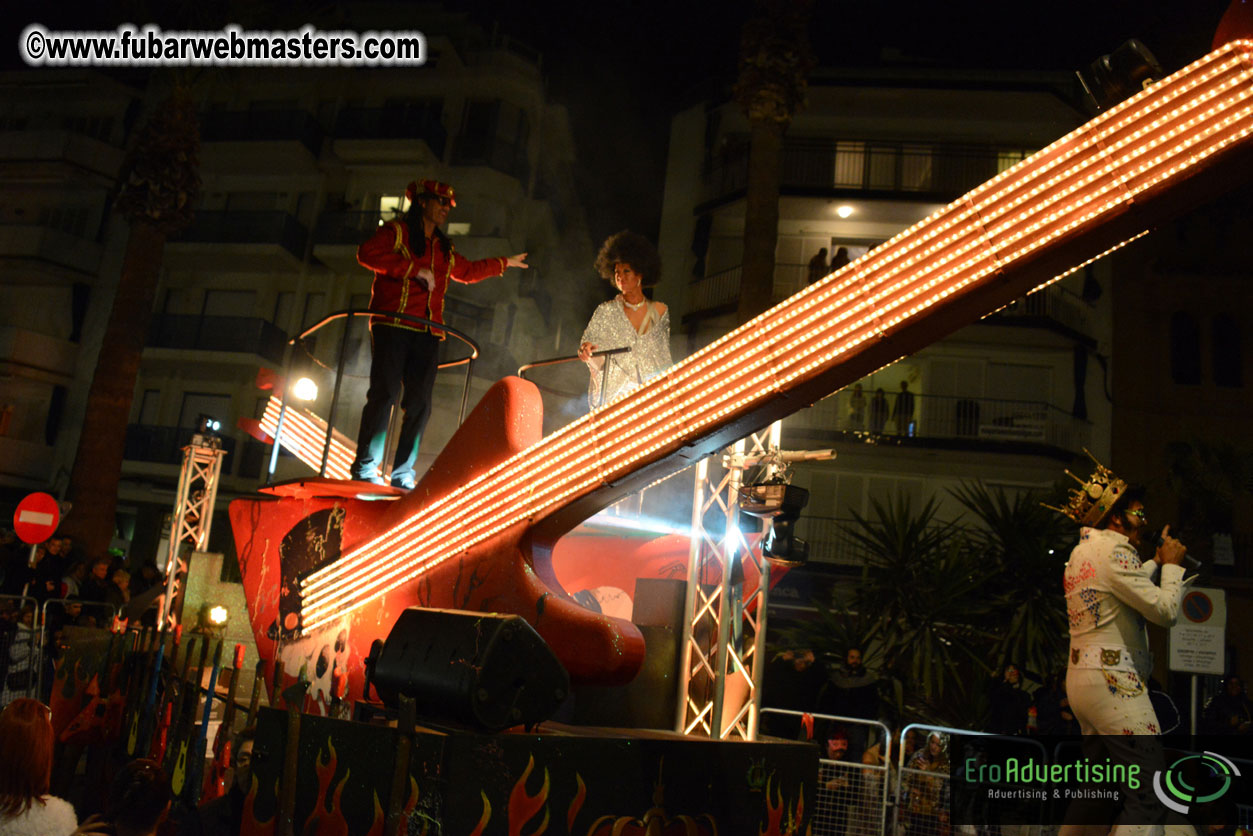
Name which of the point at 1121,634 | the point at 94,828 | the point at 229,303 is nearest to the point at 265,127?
the point at 229,303

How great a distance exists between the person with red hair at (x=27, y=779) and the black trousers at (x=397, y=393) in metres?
2.51

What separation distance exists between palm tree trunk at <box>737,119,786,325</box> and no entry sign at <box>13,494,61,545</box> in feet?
31.8

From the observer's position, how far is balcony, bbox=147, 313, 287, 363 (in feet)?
92.7

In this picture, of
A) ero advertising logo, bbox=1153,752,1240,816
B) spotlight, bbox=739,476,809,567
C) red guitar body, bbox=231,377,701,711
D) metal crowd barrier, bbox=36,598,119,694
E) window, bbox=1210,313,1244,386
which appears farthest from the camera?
window, bbox=1210,313,1244,386

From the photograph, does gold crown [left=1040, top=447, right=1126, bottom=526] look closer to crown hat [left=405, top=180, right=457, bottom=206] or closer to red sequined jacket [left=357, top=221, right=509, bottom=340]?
red sequined jacket [left=357, top=221, right=509, bottom=340]

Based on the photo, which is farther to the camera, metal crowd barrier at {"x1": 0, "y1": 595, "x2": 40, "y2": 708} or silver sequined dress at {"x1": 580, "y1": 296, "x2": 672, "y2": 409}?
metal crowd barrier at {"x1": 0, "y1": 595, "x2": 40, "y2": 708}

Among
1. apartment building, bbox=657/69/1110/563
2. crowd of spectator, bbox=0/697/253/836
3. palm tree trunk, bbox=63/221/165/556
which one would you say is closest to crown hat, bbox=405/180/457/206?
crowd of spectator, bbox=0/697/253/836

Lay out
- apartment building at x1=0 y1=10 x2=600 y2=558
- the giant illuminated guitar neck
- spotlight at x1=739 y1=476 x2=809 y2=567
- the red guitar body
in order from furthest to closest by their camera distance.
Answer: apartment building at x1=0 y1=10 x2=600 y2=558 < spotlight at x1=739 y1=476 x2=809 y2=567 < the red guitar body < the giant illuminated guitar neck

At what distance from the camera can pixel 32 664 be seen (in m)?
9.14

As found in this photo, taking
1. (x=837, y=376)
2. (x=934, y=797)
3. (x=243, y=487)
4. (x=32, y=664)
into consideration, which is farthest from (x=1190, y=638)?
(x=243, y=487)

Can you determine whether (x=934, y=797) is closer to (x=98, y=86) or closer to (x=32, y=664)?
(x=32, y=664)

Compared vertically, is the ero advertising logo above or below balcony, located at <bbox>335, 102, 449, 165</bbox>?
below

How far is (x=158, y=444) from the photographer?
2852 centimetres

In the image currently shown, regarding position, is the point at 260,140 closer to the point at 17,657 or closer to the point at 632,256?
the point at 17,657
